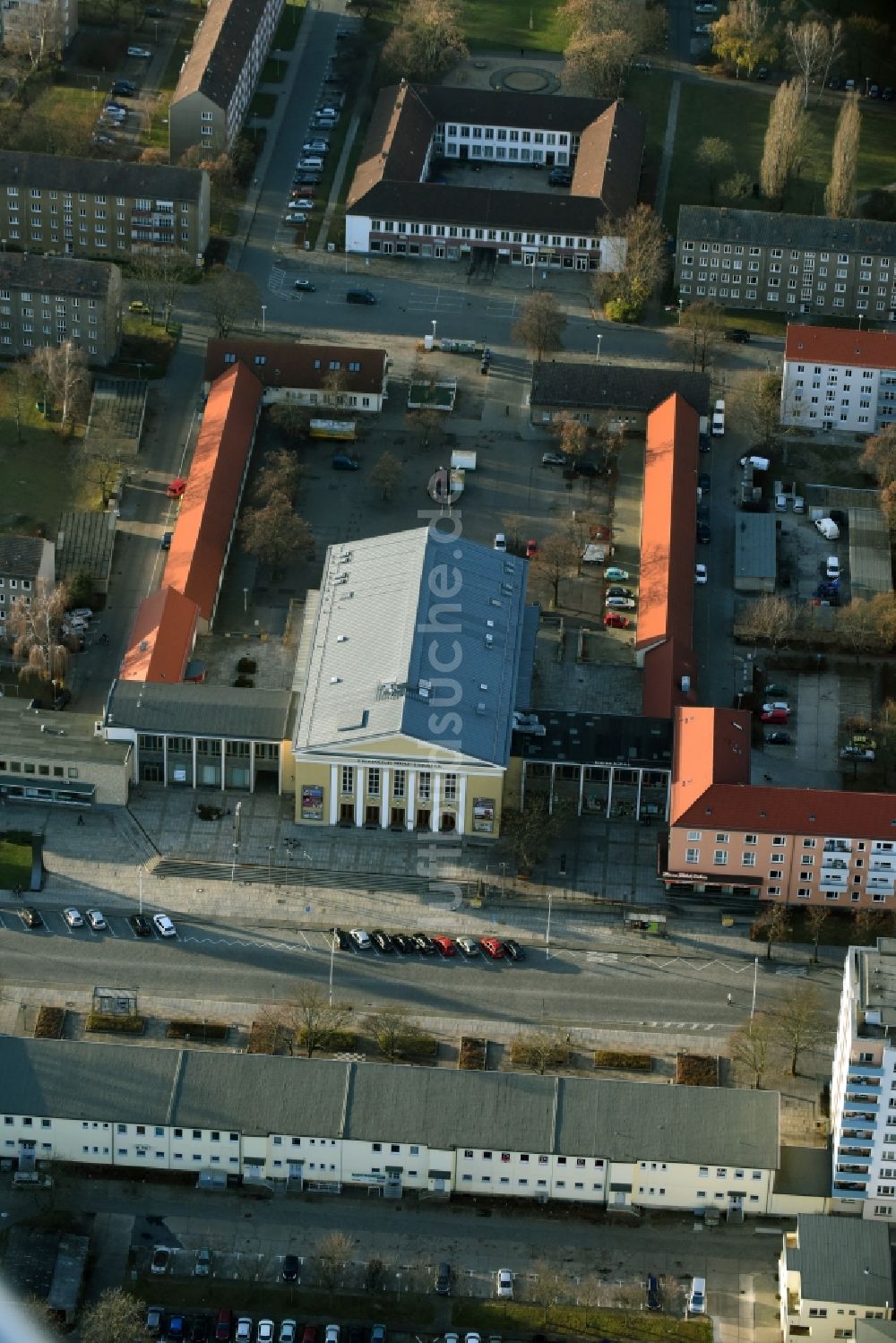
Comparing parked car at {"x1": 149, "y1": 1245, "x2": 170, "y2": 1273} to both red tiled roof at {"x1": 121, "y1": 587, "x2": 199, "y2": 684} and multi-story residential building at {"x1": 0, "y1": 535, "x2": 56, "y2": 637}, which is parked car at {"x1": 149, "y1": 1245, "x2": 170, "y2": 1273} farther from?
multi-story residential building at {"x1": 0, "y1": 535, "x2": 56, "y2": 637}

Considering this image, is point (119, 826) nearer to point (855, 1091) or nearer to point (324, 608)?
point (324, 608)

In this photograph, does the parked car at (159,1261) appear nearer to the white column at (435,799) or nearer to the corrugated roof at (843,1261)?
the corrugated roof at (843,1261)

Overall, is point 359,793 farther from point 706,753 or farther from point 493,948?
point 706,753

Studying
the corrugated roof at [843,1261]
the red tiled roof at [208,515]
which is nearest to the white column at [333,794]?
the red tiled roof at [208,515]

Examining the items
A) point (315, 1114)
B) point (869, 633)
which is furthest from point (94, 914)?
point (869, 633)

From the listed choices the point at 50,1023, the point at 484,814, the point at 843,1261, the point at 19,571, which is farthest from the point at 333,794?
the point at 843,1261

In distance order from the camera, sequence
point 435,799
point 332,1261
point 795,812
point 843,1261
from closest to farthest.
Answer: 1. point 843,1261
2. point 332,1261
3. point 795,812
4. point 435,799
